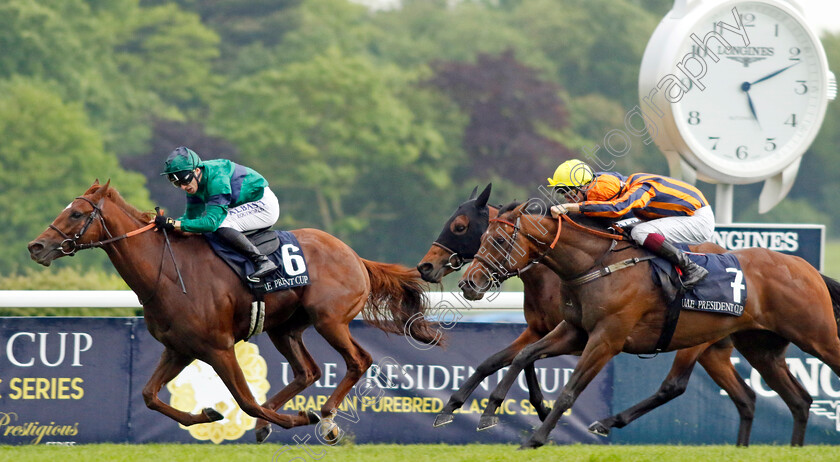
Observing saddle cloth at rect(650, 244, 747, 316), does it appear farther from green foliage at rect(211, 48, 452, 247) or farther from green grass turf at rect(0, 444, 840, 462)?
green foliage at rect(211, 48, 452, 247)

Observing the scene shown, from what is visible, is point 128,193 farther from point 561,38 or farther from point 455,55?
point 561,38

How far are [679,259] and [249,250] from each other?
2537 mm

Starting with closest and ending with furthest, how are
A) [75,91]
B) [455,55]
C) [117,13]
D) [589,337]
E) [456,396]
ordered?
[589,337], [456,396], [75,91], [117,13], [455,55]

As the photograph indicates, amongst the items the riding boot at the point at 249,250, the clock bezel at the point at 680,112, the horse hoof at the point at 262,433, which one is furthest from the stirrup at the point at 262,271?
the clock bezel at the point at 680,112

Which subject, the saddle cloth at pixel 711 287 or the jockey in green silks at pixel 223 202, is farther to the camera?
the jockey in green silks at pixel 223 202

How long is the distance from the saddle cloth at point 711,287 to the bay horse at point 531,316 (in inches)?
24.1

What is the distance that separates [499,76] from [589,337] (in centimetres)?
3757

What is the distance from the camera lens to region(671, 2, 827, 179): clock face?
361 inches

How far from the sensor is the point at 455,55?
56062mm

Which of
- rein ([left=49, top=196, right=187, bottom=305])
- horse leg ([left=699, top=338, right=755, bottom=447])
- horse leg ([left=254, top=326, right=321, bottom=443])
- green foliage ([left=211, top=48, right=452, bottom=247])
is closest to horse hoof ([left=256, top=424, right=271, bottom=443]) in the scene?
horse leg ([left=254, top=326, right=321, bottom=443])

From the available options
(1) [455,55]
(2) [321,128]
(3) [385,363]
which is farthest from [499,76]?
(3) [385,363]

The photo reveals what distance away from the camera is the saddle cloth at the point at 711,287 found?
21.9 feet

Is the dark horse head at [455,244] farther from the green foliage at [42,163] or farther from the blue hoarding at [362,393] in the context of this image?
the green foliage at [42,163]

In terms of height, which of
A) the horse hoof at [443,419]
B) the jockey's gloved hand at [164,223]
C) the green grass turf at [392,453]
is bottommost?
the green grass turf at [392,453]
